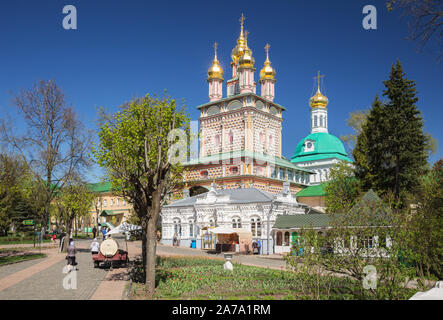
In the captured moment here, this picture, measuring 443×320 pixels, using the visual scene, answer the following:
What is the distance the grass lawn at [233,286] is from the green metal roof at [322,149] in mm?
46252

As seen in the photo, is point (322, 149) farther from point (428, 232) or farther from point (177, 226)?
point (428, 232)

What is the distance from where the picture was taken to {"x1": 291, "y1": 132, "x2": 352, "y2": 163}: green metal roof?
198ft

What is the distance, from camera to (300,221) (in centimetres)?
2752

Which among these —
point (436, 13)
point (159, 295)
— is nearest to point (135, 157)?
point (159, 295)

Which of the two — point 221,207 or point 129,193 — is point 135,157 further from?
point 221,207

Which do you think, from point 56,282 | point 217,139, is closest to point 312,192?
point 217,139

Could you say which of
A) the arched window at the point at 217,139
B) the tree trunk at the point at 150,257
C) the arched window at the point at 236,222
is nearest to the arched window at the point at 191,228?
the arched window at the point at 236,222

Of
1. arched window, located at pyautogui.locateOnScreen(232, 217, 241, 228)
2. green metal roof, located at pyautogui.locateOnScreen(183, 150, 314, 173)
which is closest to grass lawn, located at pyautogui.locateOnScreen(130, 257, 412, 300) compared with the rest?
arched window, located at pyautogui.locateOnScreen(232, 217, 241, 228)

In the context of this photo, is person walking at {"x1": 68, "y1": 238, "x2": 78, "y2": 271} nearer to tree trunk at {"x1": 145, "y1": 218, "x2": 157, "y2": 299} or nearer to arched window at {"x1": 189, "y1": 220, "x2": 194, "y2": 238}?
tree trunk at {"x1": 145, "y1": 218, "x2": 157, "y2": 299}

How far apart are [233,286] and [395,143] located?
2134 centimetres

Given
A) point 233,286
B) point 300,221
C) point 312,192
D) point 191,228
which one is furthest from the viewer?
point 312,192

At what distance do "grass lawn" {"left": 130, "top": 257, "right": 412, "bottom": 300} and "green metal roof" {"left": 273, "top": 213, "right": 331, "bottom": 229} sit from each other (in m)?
10.4

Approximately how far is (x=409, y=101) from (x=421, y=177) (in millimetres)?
5988

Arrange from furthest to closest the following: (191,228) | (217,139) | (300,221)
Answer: (217,139)
(191,228)
(300,221)
